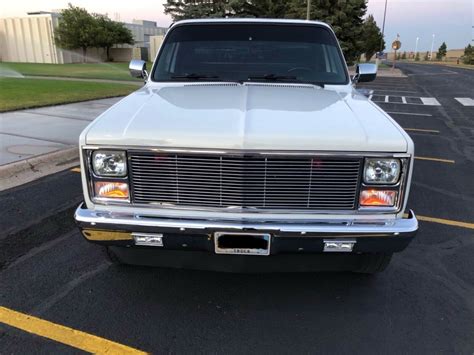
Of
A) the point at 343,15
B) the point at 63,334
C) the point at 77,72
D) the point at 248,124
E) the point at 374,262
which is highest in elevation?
the point at 343,15

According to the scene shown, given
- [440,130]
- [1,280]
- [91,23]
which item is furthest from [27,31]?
[1,280]

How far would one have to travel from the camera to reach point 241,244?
2.56m

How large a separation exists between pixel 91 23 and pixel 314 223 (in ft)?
160

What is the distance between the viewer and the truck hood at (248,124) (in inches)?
97.0

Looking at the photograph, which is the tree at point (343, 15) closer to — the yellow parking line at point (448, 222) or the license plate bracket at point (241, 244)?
the yellow parking line at point (448, 222)

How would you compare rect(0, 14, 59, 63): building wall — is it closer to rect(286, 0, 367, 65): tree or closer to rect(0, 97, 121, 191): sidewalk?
rect(286, 0, 367, 65): tree

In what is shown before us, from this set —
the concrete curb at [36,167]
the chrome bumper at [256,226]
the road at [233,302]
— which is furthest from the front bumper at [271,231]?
the concrete curb at [36,167]

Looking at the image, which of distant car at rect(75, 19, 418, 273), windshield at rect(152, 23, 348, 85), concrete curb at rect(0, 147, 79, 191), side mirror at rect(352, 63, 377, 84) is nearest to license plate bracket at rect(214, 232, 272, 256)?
distant car at rect(75, 19, 418, 273)

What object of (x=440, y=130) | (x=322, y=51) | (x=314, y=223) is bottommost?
(x=440, y=130)

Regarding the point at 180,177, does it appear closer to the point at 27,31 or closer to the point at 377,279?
the point at 377,279

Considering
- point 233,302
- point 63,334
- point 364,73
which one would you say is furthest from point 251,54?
point 63,334

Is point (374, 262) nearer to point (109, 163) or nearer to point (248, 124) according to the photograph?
point (248, 124)

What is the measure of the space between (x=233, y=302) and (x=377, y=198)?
123 cm

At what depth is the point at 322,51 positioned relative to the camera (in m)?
4.14
